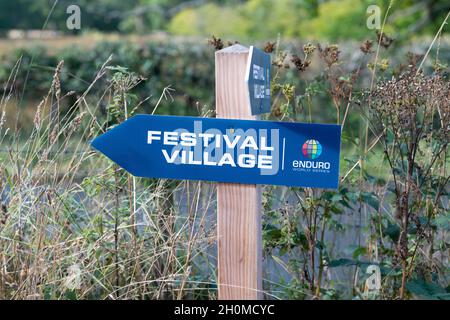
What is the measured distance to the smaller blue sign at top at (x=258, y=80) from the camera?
3.06m

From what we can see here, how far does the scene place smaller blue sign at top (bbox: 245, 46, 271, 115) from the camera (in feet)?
10.0

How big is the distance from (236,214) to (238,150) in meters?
0.25

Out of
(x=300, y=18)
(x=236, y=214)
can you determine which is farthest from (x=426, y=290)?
(x=300, y=18)

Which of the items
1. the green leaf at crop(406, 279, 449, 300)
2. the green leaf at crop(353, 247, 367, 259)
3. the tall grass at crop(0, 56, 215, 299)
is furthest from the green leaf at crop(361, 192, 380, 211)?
the tall grass at crop(0, 56, 215, 299)

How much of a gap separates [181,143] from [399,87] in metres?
1.11

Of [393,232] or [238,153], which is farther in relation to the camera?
[393,232]

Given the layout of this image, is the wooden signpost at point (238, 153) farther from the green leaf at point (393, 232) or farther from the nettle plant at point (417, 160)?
the green leaf at point (393, 232)

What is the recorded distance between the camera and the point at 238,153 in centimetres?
309

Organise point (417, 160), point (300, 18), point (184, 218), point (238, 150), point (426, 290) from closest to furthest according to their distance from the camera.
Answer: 1. point (238, 150)
2. point (426, 290)
3. point (184, 218)
4. point (417, 160)
5. point (300, 18)

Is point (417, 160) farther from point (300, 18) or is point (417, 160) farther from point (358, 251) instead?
point (300, 18)

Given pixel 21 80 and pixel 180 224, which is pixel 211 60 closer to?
pixel 21 80

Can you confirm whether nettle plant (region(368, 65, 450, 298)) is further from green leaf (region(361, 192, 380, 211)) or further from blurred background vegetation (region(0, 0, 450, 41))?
blurred background vegetation (region(0, 0, 450, 41))

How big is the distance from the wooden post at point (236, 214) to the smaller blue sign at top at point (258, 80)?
0.04 meters
